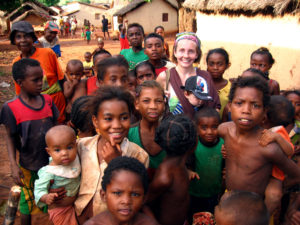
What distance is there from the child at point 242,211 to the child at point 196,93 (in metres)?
1.28

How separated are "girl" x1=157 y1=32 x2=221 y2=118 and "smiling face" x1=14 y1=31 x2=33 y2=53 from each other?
179cm

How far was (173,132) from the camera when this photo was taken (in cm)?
185

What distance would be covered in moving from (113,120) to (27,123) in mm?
1137

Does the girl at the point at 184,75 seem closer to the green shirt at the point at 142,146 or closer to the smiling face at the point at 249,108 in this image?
the green shirt at the point at 142,146

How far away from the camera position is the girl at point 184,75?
110 inches

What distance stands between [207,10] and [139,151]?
8564 millimetres

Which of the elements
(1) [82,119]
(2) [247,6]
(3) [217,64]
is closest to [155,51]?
(3) [217,64]

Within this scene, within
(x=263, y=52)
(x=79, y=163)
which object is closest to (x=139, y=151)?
(x=79, y=163)

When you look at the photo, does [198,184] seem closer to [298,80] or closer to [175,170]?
[175,170]

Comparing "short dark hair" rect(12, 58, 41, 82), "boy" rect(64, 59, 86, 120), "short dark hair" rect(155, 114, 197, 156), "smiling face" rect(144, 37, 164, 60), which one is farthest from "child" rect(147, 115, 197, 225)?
"smiling face" rect(144, 37, 164, 60)

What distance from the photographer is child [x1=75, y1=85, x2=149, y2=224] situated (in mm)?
1872

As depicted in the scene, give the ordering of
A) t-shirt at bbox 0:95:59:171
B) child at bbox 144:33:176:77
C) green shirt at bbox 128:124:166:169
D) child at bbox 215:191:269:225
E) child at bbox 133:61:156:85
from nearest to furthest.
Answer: child at bbox 215:191:269:225 → green shirt at bbox 128:124:166:169 → t-shirt at bbox 0:95:59:171 → child at bbox 133:61:156:85 → child at bbox 144:33:176:77

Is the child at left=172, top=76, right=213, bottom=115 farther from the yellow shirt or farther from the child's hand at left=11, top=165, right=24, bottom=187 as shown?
the child's hand at left=11, top=165, right=24, bottom=187

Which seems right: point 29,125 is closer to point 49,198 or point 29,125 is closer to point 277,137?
point 49,198
